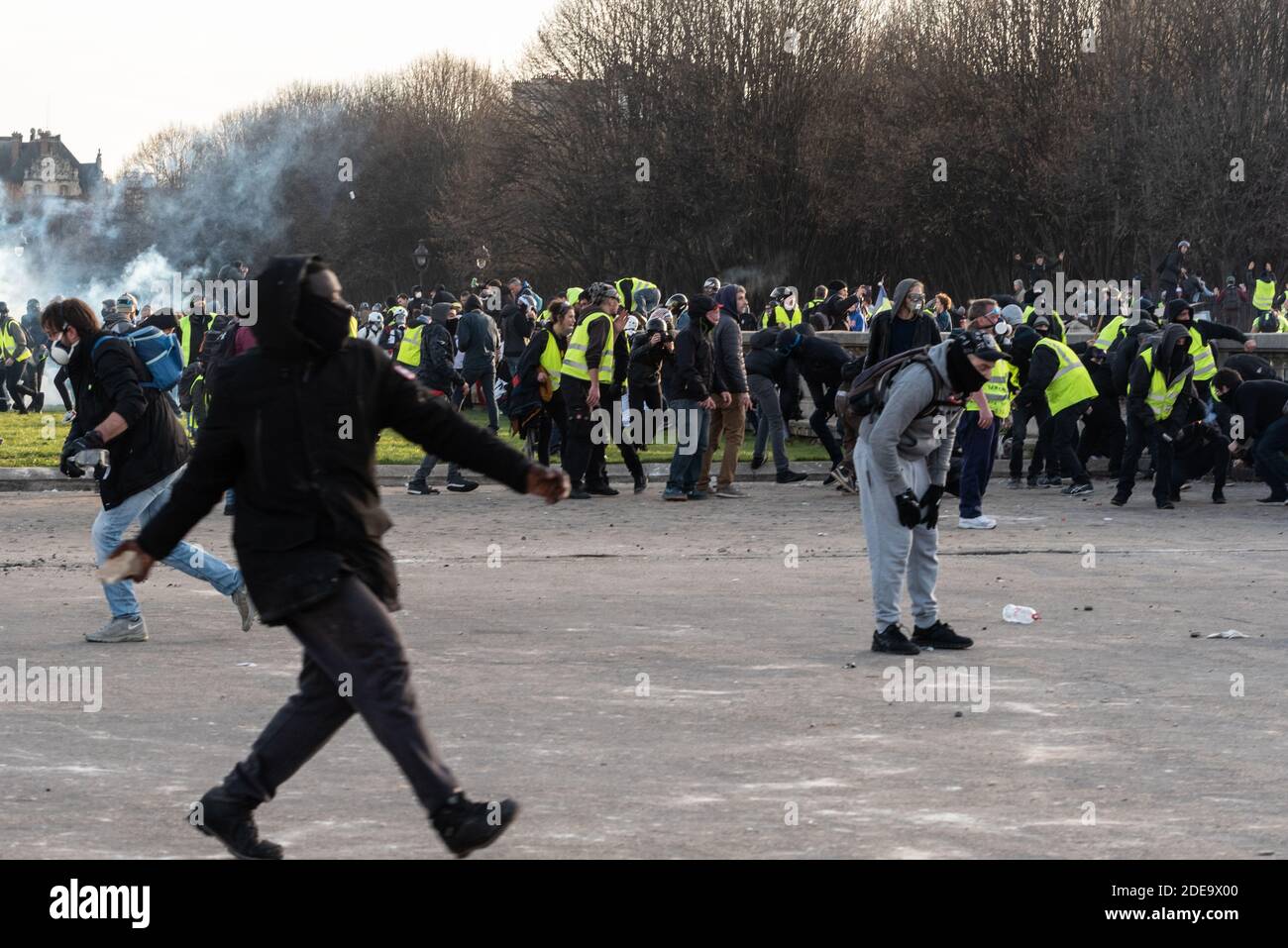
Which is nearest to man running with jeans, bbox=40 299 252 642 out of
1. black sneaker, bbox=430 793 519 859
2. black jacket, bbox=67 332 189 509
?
black jacket, bbox=67 332 189 509

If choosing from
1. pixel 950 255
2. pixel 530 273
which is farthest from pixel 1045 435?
pixel 530 273

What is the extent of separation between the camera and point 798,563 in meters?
13.0

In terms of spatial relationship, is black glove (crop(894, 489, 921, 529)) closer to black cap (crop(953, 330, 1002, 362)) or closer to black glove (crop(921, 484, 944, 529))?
black glove (crop(921, 484, 944, 529))

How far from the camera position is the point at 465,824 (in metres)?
5.33

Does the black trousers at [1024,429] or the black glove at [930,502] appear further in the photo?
the black trousers at [1024,429]

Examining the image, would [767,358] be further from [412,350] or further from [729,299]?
[412,350]

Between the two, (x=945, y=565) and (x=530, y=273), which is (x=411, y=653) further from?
(x=530, y=273)

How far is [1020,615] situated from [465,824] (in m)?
5.64

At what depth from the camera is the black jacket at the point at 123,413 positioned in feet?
31.5

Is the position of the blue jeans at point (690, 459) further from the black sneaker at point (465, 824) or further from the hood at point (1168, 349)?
the black sneaker at point (465, 824)

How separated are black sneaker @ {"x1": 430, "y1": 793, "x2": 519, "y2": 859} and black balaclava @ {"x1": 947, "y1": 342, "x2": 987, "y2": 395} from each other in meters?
4.35

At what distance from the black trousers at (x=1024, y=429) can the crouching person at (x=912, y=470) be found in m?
8.69

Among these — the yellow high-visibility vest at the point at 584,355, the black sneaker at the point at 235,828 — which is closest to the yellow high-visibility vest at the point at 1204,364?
the yellow high-visibility vest at the point at 584,355

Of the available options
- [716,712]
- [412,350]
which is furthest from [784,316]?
[716,712]
